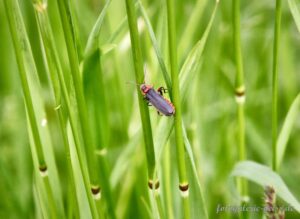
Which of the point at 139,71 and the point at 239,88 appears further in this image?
the point at 239,88

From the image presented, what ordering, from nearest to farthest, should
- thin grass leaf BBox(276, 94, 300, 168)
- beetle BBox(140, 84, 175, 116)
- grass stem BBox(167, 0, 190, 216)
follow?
grass stem BBox(167, 0, 190, 216) → beetle BBox(140, 84, 175, 116) → thin grass leaf BBox(276, 94, 300, 168)

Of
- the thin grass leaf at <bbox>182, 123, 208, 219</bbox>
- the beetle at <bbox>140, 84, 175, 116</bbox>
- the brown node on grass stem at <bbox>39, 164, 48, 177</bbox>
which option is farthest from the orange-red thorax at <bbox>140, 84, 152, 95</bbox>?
the brown node on grass stem at <bbox>39, 164, 48, 177</bbox>

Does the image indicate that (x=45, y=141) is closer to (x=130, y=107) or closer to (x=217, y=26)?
(x=130, y=107)

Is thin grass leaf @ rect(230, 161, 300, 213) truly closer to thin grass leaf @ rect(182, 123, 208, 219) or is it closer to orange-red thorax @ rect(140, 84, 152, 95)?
thin grass leaf @ rect(182, 123, 208, 219)

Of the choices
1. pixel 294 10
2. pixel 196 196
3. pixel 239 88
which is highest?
pixel 294 10

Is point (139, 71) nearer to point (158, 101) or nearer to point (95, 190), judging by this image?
point (158, 101)

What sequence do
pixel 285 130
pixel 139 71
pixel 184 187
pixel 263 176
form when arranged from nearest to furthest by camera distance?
1. pixel 139 71
2. pixel 184 187
3. pixel 263 176
4. pixel 285 130

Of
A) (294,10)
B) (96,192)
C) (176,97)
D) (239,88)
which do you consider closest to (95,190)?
(96,192)

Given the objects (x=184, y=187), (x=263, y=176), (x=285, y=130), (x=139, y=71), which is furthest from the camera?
(x=285, y=130)
